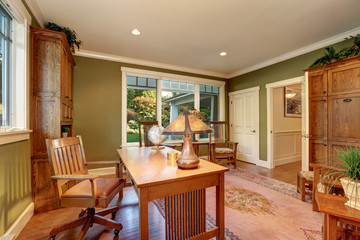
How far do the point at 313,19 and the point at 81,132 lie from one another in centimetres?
445

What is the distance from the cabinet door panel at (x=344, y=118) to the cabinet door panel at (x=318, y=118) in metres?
0.07

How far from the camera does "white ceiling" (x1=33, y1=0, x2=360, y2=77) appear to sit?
2.03 m

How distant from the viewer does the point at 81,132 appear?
10.7 feet

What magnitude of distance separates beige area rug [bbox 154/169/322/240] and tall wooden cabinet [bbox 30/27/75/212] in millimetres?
1514

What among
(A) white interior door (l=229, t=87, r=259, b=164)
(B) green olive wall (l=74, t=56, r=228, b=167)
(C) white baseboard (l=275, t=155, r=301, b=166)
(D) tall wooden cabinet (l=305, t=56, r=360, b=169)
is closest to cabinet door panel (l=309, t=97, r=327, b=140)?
(D) tall wooden cabinet (l=305, t=56, r=360, b=169)

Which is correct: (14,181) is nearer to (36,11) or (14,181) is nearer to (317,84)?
(36,11)

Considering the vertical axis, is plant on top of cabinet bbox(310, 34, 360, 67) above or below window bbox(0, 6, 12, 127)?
above

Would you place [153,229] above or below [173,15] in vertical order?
below

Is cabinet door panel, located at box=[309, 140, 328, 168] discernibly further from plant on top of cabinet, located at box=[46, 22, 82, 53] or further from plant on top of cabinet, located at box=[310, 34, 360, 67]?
plant on top of cabinet, located at box=[46, 22, 82, 53]

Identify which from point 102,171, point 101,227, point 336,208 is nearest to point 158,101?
point 102,171

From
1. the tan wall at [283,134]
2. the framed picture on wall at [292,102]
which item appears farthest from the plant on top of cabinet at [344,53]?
the framed picture on wall at [292,102]

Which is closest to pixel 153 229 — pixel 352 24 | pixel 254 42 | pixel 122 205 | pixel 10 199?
pixel 122 205

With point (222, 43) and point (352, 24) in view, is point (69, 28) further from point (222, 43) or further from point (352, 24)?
point (352, 24)

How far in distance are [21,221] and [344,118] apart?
4278mm
